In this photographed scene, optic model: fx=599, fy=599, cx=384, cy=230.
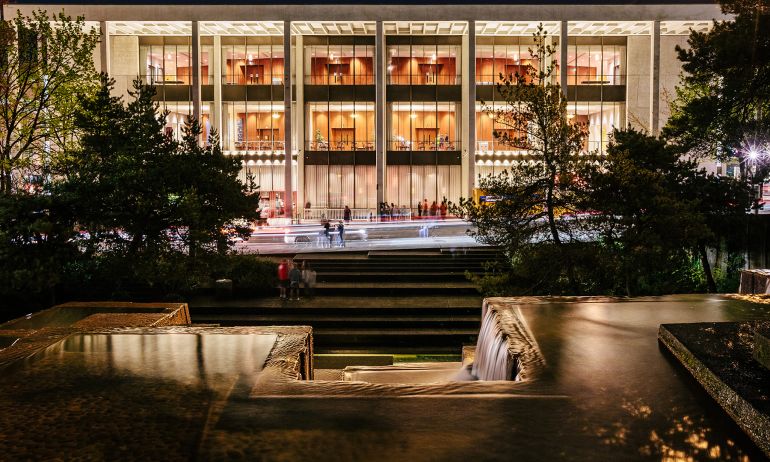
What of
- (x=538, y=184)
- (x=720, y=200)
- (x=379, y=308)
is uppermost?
(x=538, y=184)

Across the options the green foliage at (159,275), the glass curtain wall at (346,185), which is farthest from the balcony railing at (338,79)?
the green foliage at (159,275)

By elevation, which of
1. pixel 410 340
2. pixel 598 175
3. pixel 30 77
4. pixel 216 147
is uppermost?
pixel 30 77

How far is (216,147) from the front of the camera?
58.1 feet

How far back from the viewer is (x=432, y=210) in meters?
41.0

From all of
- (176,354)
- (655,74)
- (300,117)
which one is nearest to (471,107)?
(300,117)

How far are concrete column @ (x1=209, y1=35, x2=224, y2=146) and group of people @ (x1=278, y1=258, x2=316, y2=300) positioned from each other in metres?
25.8

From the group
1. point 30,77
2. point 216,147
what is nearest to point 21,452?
point 216,147

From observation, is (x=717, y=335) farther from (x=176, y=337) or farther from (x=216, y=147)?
(x=216, y=147)

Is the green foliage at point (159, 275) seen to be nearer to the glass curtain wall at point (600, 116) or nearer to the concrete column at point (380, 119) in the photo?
the concrete column at point (380, 119)

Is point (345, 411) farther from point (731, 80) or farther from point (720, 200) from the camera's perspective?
point (731, 80)

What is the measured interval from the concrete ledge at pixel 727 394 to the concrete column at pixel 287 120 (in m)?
36.1

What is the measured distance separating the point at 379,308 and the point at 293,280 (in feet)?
10.0

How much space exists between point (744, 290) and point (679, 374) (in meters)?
7.93

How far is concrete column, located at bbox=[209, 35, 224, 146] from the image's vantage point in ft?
142
